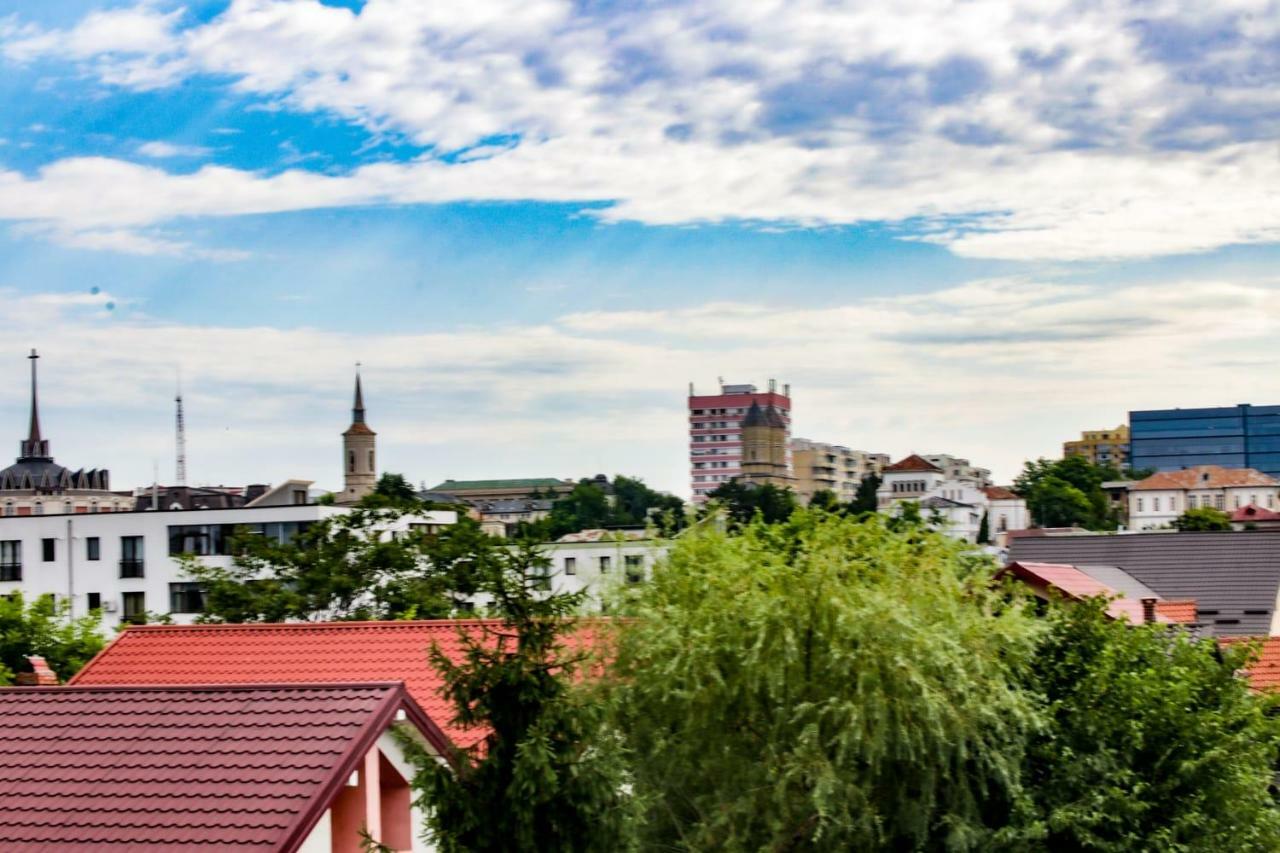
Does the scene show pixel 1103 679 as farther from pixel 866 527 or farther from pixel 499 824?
pixel 499 824

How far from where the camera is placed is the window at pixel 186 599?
8200cm

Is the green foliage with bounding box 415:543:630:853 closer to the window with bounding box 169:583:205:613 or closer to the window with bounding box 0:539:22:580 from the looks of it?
the window with bounding box 169:583:205:613

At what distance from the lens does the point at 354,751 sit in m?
15.9

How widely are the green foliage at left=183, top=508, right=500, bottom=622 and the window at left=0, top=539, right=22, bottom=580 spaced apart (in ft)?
108

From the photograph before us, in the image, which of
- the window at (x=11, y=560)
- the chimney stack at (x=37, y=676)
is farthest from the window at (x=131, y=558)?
the chimney stack at (x=37, y=676)

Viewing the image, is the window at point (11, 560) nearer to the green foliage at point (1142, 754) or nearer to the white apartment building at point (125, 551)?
the white apartment building at point (125, 551)

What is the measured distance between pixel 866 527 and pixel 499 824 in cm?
1090

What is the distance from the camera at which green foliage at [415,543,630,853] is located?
14086 millimetres

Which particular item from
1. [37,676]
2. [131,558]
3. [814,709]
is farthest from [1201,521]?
[814,709]

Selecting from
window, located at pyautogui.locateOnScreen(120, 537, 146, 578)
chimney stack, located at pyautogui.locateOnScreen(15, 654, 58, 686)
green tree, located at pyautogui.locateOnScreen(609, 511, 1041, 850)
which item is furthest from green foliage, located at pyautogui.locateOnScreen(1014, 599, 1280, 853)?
window, located at pyautogui.locateOnScreen(120, 537, 146, 578)

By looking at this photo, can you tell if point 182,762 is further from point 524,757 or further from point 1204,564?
point 1204,564

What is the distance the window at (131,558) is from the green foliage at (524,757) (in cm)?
7210

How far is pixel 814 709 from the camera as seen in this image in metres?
21.2

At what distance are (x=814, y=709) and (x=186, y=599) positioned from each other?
65.7m
